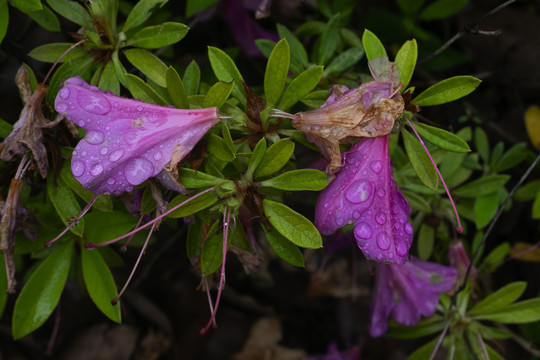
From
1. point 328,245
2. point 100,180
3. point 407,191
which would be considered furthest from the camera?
point 328,245

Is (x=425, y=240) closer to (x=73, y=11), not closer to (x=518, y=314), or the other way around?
(x=518, y=314)

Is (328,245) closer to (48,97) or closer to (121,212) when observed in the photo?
(121,212)

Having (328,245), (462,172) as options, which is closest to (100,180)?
(328,245)

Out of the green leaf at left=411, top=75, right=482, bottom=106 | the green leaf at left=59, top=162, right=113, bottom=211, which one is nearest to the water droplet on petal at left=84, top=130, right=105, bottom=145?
the green leaf at left=59, top=162, right=113, bottom=211

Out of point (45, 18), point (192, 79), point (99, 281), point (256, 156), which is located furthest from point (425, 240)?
point (45, 18)

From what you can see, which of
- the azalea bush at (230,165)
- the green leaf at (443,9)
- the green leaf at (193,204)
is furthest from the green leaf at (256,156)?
the green leaf at (443,9)

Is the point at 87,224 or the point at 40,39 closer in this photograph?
the point at 87,224
